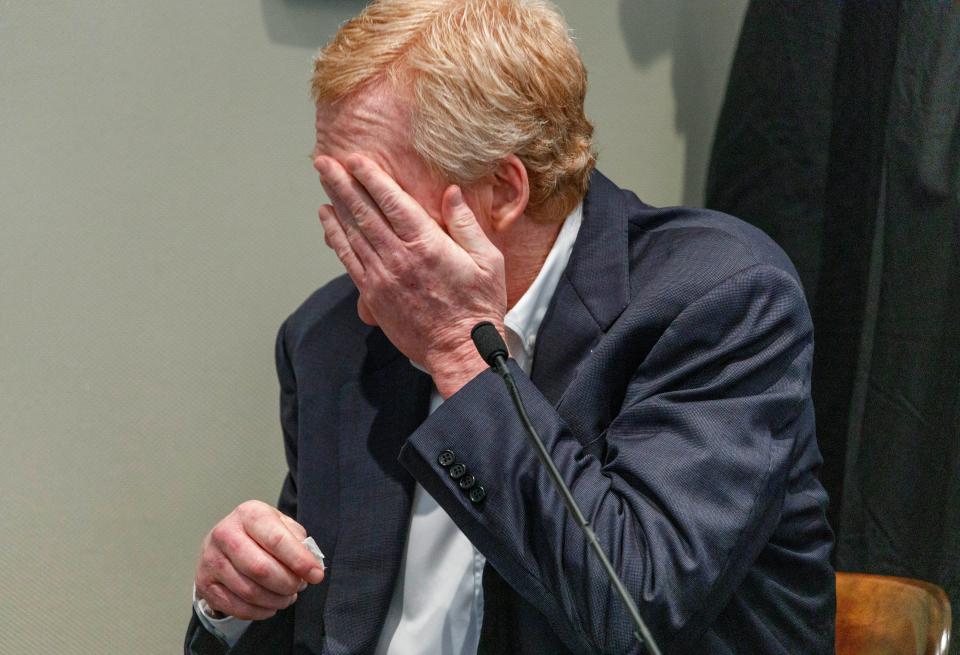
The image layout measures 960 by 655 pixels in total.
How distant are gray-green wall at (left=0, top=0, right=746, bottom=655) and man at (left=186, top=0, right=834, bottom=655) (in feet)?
0.98

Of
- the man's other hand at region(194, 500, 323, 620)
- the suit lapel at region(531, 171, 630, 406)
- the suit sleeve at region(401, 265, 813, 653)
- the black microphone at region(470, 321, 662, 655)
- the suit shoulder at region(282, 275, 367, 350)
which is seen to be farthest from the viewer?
the suit shoulder at region(282, 275, 367, 350)

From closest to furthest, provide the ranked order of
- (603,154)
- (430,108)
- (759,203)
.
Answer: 1. (430,108)
2. (759,203)
3. (603,154)

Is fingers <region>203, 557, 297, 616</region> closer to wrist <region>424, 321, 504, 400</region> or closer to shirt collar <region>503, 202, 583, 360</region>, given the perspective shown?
wrist <region>424, 321, 504, 400</region>

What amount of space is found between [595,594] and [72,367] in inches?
34.0

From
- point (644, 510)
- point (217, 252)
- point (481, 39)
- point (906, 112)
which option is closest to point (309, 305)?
point (217, 252)

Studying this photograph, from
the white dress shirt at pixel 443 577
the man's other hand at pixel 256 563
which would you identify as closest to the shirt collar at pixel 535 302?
the white dress shirt at pixel 443 577

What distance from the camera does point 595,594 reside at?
2.88 ft

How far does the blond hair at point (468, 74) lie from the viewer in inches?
41.5

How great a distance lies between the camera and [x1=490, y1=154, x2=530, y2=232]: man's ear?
1.11m

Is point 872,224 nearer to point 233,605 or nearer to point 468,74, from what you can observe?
point 468,74

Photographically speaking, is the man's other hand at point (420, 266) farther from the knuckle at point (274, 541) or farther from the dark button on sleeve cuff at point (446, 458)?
the knuckle at point (274, 541)

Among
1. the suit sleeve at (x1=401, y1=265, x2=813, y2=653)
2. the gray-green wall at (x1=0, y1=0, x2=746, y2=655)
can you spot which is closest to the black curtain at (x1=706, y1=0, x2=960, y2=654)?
the suit sleeve at (x1=401, y1=265, x2=813, y2=653)

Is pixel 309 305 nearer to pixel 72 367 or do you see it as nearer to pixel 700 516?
pixel 72 367

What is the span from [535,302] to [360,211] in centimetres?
24
